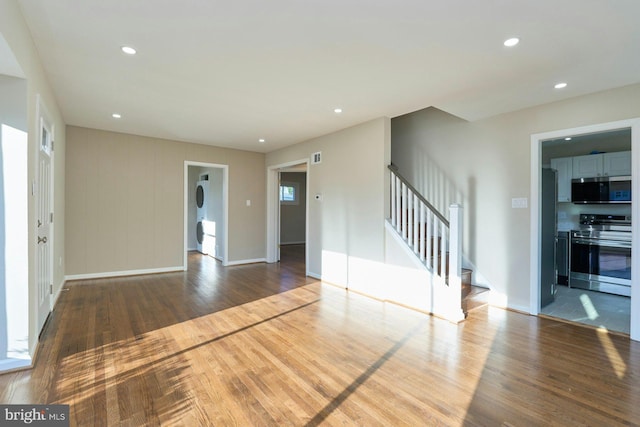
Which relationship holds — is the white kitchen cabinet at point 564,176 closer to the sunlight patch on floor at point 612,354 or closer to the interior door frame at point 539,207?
the interior door frame at point 539,207

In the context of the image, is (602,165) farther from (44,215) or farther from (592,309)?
(44,215)

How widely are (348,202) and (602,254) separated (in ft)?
12.6

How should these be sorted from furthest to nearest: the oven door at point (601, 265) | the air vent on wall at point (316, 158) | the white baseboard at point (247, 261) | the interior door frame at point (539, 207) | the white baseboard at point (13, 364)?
the white baseboard at point (247, 261)
the air vent on wall at point (316, 158)
the oven door at point (601, 265)
the interior door frame at point (539, 207)
the white baseboard at point (13, 364)

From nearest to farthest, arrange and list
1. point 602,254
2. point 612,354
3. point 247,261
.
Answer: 1. point 612,354
2. point 602,254
3. point 247,261

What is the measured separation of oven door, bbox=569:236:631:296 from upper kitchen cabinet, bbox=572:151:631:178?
1.00 metres

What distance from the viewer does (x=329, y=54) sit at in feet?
8.45

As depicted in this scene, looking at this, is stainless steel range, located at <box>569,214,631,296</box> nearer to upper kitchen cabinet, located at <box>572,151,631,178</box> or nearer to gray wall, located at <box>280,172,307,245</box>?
upper kitchen cabinet, located at <box>572,151,631,178</box>

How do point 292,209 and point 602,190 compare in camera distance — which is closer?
point 602,190

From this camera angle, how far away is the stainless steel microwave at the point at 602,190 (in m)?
4.47

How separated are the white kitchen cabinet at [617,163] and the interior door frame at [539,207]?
185 cm

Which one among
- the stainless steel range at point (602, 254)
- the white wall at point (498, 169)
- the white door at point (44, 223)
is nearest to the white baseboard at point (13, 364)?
the white door at point (44, 223)

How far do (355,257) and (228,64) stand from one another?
10.0 ft

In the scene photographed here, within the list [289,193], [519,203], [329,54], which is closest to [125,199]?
[329,54]

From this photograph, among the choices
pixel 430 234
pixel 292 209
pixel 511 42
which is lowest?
pixel 430 234
